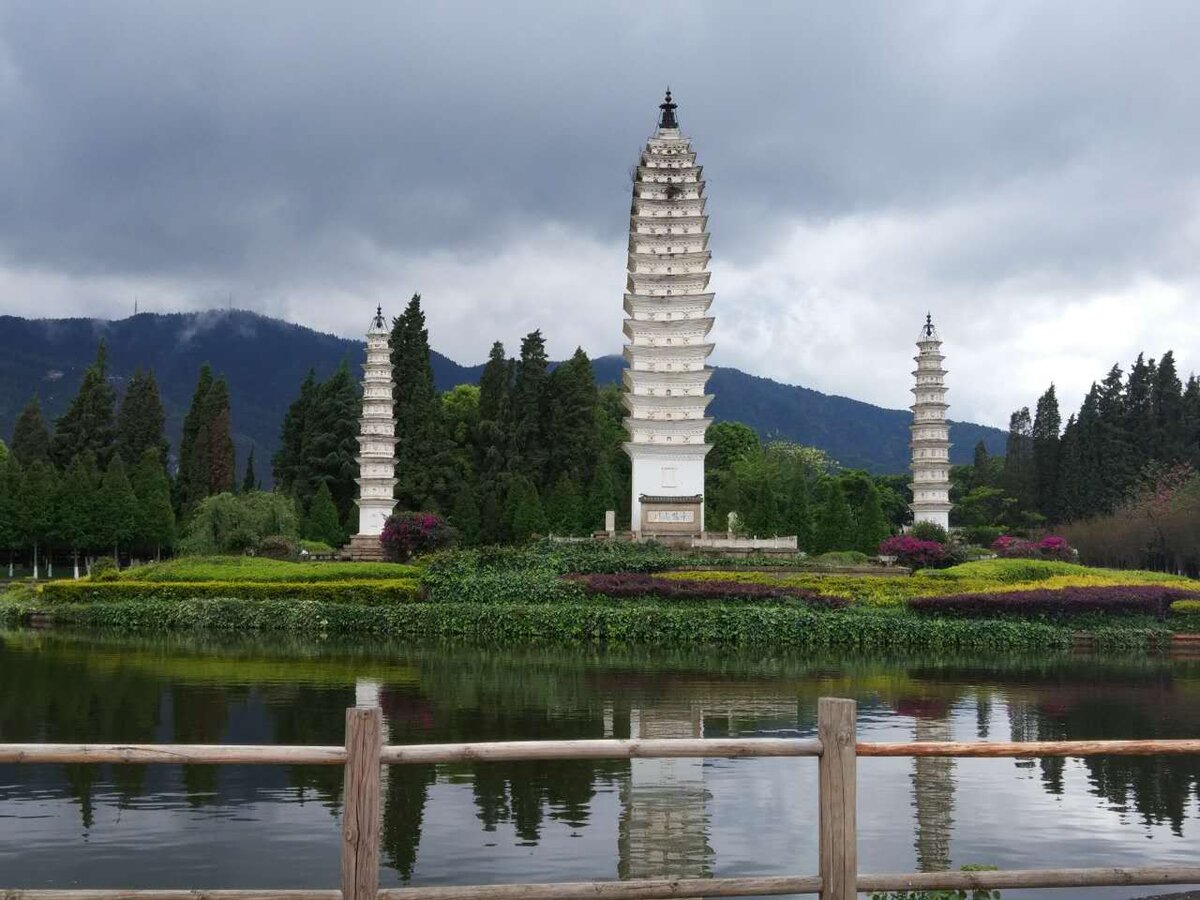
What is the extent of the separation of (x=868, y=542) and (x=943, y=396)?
1794 centimetres

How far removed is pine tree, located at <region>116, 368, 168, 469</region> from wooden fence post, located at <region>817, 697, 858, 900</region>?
66021 millimetres

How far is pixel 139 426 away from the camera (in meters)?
69.1

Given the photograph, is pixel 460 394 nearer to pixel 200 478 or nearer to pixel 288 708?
pixel 200 478

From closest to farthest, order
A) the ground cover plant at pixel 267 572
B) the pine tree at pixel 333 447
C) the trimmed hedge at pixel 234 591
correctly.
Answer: the trimmed hedge at pixel 234 591 → the ground cover plant at pixel 267 572 → the pine tree at pixel 333 447

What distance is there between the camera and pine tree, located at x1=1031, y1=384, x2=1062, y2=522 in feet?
230

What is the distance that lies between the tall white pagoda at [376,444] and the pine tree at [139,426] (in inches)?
541

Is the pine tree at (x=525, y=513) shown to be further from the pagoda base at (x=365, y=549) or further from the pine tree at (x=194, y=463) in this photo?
the pine tree at (x=194, y=463)

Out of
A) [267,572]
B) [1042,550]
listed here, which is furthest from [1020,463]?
[267,572]

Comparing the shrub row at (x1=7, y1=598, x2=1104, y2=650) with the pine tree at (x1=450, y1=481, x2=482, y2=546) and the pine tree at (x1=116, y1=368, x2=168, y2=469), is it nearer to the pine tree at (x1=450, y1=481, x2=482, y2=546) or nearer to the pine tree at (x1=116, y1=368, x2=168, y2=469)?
the pine tree at (x1=450, y1=481, x2=482, y2=546)

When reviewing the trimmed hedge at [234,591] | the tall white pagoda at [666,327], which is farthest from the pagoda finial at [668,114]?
the trimmed hedge at [234,591]

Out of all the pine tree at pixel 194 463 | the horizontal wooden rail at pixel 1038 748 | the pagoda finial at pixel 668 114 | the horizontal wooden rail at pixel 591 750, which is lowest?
the horizontal wooden rail at pixel 1038 748

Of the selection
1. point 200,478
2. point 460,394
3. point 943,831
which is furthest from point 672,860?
point 460,394

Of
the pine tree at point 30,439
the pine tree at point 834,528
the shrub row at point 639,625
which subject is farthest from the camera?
the pine tree at point 30,439

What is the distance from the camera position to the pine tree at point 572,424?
63688 mm
